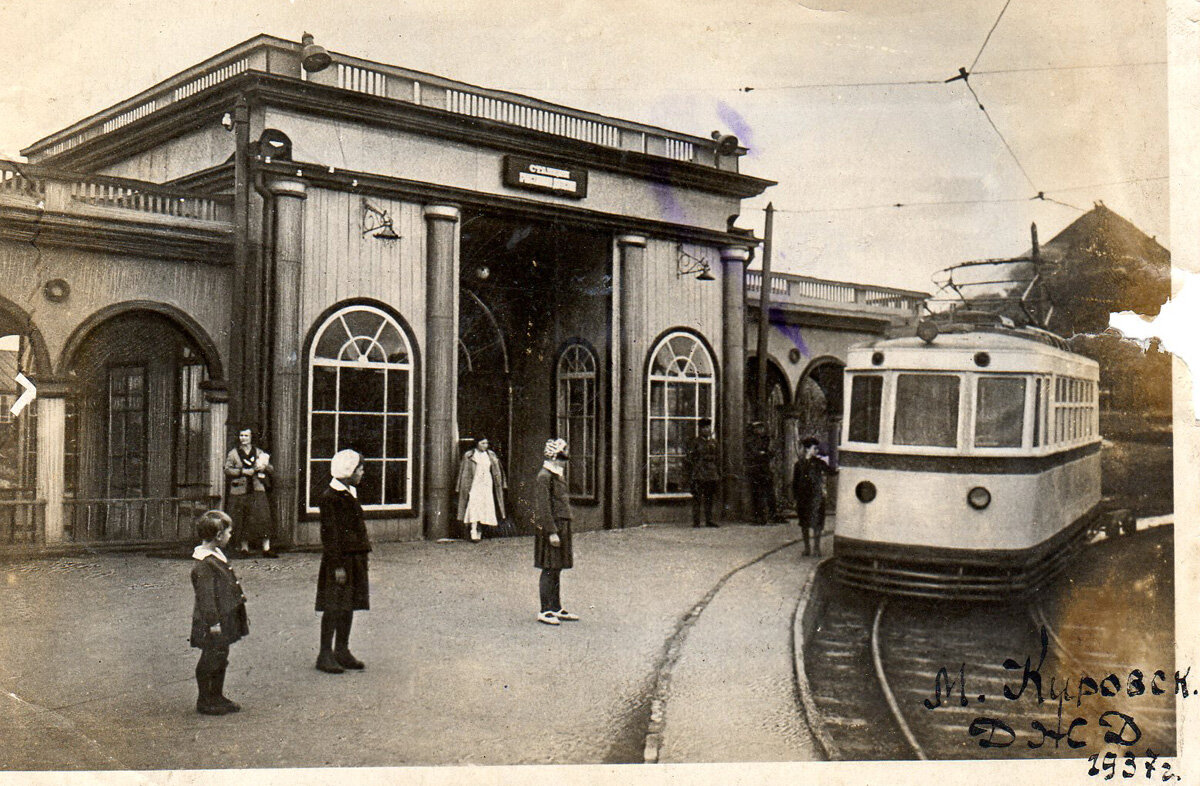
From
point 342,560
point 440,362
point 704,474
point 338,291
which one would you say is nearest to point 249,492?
point 342,560

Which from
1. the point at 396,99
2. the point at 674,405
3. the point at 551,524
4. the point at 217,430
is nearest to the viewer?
the point at 551,524

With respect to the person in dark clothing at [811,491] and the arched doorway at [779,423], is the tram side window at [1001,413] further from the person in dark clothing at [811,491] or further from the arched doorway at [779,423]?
the arched doorway at [779,423]

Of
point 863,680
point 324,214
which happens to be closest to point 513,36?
point 324,214

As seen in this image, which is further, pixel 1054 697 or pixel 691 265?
pixel 691 265

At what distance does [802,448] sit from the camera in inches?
317

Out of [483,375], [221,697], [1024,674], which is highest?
[483,375]

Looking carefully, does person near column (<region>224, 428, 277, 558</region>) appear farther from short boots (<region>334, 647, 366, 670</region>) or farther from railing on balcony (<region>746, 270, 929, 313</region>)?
railing on balcony (<region>746, 270, 929, 313</region>)

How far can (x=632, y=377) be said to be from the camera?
8.40 metres

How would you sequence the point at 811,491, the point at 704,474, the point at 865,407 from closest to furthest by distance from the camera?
1. the point at 865,407
2. the point at 811,491
3. the point at 704,474

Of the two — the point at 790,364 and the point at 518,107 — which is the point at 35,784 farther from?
the point at 790,364

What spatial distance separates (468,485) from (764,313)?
305 cm

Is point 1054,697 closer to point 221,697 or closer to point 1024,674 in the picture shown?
point 1024,674

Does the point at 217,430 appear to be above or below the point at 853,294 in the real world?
below

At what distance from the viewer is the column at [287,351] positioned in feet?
16.8
